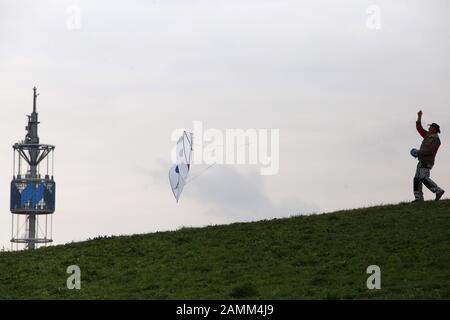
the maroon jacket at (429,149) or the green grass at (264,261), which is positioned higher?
the maroon jacket at (429,149)

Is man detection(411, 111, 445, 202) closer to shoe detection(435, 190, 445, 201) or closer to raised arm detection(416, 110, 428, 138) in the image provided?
raised arm detection(416, 110, 428, 138)

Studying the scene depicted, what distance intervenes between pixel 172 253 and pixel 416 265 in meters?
8.97

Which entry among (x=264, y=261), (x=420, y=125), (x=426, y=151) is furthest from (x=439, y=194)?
(x=264, y=261)

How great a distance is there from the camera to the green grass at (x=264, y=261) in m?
29.8

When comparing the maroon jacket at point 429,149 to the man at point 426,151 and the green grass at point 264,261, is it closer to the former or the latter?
the man at point 426,151

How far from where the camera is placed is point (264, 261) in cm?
3422

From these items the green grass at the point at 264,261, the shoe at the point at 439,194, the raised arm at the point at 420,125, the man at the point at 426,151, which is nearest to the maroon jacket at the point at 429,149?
the man at the point at 426,151

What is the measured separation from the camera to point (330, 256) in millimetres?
34000

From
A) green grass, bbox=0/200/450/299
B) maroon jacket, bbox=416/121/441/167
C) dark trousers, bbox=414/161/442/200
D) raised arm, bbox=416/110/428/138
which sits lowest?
green grass, bbox=0/200/450/299

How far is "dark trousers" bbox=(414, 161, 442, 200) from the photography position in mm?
40000

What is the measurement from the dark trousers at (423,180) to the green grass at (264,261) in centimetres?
70

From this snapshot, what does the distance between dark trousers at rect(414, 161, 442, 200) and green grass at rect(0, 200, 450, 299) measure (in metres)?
0.70

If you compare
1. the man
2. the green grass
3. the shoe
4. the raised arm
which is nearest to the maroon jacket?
the man
